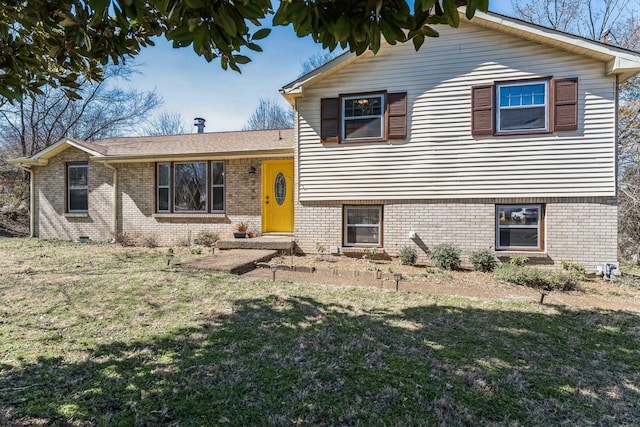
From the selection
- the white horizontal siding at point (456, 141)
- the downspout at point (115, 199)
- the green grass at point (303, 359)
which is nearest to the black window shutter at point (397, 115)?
the white horizontal siding at point (456, 141)

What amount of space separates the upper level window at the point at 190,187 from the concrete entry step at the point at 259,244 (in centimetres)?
176

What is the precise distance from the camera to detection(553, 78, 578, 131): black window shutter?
7.20 meters

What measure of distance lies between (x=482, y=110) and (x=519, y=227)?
2912 mm

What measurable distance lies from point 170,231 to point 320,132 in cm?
594

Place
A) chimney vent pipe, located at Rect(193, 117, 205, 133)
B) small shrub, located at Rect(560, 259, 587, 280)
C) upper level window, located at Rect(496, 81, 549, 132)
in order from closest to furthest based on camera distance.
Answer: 1. small shrub, located at Rect(560, 259, 587, 280)
2. upper level window, located at Rect(496, 81, 549, 132)
3. chimney vent pipe, located at Rect(193, 117, 205, 133)

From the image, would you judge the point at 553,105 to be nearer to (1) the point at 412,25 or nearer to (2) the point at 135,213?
(1) the point at 412,25

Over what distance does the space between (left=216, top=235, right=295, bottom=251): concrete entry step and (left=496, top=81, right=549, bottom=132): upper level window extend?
19.6ft

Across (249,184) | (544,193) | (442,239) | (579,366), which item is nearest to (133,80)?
(249,184)

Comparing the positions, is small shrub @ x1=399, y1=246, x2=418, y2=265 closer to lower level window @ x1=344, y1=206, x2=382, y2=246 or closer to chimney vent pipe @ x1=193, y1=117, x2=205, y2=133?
lower level window @ x1=344, y1=206, x2=382, y2=246

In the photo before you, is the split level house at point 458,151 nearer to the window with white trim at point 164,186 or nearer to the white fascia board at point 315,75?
the white fascia board at point 315,75

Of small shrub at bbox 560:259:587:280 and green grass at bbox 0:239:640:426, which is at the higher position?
small shrub at bbox 560:259:587:280

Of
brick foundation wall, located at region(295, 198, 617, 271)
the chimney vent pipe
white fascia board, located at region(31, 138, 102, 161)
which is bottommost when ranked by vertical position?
brick foundation wall, located at region(295, 198, 617, 271)

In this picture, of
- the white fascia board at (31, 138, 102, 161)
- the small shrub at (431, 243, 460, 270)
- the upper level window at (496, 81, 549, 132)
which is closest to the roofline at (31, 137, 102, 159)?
the white fascia board at (31, 138, 102, 161)

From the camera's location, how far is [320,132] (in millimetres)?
8656
